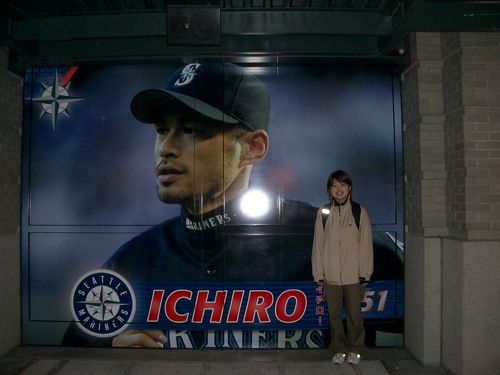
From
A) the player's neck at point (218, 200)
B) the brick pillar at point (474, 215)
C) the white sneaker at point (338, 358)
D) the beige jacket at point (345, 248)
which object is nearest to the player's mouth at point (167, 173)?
the player's neck at point (218, 200)

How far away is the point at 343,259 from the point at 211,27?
278 cm

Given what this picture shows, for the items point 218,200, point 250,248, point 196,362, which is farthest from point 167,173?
point 196,362

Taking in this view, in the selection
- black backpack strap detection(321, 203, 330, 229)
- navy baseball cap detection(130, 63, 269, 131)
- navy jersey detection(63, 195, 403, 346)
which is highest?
navy baseball cap detection(130, 63, 269, 131)

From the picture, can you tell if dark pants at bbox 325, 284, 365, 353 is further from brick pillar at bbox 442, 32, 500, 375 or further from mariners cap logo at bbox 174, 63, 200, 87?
mariners cap logo at bbox 174, 63, 200, 87

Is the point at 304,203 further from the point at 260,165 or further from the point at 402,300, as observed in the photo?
the point at 402,300

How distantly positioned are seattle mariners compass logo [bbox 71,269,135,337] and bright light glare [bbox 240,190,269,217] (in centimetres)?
171

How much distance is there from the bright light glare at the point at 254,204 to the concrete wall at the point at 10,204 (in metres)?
2.80

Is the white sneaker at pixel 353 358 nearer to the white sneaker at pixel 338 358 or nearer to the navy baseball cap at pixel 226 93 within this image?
the white sneaker at pixel 338 358

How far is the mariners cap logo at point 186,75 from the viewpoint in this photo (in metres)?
5.27

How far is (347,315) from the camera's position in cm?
466

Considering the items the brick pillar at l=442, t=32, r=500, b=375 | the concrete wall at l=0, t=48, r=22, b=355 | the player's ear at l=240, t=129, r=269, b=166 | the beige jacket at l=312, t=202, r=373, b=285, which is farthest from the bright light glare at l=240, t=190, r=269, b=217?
the concrete wall at l=0, t=48, r=22, b=355

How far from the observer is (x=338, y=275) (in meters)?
4.53

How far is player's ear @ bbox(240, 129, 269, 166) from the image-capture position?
525cm

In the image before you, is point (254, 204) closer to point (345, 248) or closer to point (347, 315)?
point (345, 248)
